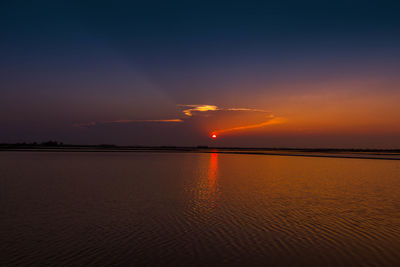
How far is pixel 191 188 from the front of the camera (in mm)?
20906

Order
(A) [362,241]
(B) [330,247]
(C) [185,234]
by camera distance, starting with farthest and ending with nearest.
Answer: (C) [185,234], (A) [362,241], (B) [330,247]

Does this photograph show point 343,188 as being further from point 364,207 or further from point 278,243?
point 278,243

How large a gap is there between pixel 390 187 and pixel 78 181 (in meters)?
23.3

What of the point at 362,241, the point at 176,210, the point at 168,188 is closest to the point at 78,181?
the point at 168,188

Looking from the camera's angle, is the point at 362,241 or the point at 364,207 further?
the point at 364,207

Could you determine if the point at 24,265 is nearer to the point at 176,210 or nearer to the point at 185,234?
the point at 185,234

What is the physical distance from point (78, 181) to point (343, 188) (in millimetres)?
19606

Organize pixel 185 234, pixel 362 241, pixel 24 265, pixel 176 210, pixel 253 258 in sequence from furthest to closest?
pixel 176 210 → pixel 185 234 → pixel 362 241 → pixel 253 258 → pixel 24 265

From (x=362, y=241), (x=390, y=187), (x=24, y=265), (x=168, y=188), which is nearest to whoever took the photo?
(x=24, y=265)

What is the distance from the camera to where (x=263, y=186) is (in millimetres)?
22250

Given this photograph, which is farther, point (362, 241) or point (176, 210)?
point (176, 210)

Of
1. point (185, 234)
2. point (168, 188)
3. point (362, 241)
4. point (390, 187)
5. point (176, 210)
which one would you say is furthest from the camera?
point (390, 187)

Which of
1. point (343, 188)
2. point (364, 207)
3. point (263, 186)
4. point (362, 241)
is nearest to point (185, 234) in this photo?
point (362, 241)

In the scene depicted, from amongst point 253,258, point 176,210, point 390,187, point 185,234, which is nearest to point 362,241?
A: point 253,258
